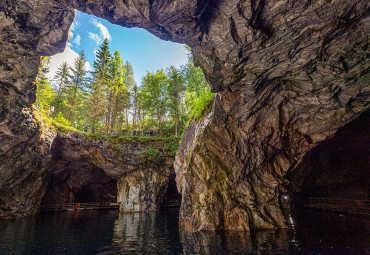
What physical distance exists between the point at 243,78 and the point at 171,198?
28.5 metres

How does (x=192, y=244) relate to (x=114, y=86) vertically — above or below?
below

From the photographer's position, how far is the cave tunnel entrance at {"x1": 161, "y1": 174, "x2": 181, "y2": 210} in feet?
99.2

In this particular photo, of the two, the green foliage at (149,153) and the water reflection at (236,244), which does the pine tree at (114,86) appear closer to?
the green foliage at (149,153)

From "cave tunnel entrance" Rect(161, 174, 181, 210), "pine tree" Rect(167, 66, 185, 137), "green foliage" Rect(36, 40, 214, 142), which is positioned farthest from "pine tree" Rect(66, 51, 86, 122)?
"cave tunnel entrance" Rect(161, 174, 181, 210)

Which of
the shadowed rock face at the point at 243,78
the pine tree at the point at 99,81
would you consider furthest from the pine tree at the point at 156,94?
the shadowed rock face at the point at 243,78

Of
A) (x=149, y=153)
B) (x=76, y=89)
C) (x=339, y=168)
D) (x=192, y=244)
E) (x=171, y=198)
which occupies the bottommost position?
(x=192, y=244)

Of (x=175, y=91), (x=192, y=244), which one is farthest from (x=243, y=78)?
(x=175, y=91)

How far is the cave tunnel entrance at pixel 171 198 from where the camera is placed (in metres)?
30.2

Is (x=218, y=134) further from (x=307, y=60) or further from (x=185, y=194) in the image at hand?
(x=307, y=60)

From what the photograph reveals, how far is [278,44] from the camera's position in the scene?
7676mm

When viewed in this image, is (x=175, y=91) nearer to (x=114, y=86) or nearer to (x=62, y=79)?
(x=114, y=86)

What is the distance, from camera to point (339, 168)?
21.0 m

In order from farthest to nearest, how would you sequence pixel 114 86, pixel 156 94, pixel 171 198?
pixel 171 198 → pixel 156 94 → pixel 114 86

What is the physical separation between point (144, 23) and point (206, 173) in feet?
32.0
